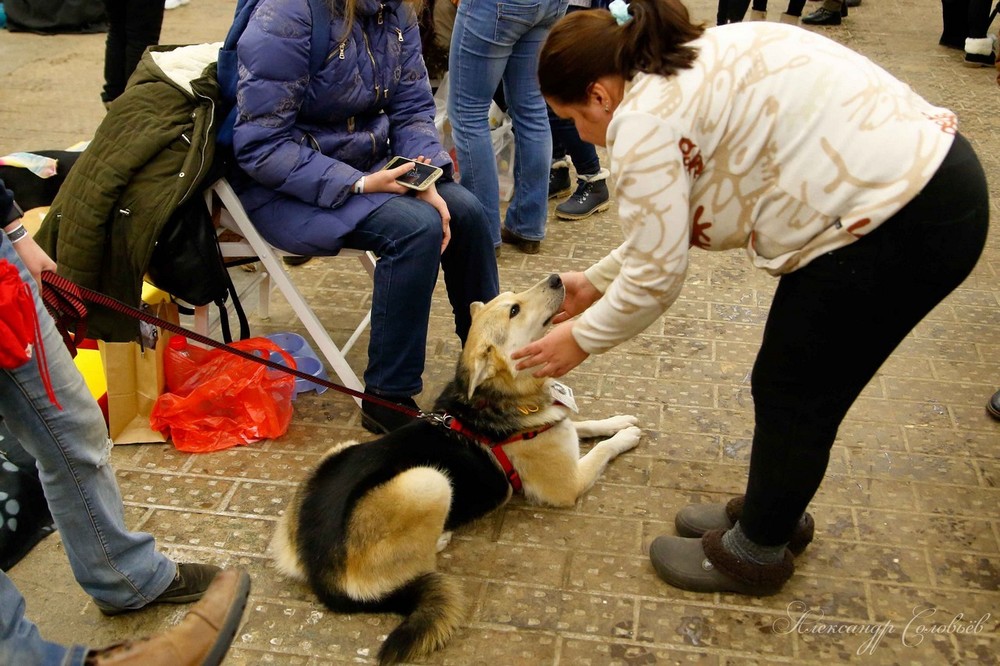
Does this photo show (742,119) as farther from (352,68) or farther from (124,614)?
(124,614)

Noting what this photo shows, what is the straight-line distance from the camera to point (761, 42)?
2012mm

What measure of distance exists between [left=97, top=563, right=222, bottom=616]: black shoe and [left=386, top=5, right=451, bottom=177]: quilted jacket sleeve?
1837 millimetres

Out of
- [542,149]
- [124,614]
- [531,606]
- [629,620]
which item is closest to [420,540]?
[531,606]

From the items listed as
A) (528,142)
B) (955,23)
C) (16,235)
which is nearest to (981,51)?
(955,23)

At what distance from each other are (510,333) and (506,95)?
2.04m

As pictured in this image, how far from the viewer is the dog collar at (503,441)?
10.1 feet

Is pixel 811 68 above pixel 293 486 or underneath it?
above

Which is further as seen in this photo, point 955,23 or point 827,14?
point 827,14

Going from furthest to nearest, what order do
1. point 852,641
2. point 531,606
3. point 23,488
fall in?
point 23,488 → point 531,606 → point 852,641

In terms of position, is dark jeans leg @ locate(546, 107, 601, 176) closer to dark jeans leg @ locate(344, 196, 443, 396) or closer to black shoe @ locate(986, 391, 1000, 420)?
dark jeans leg @ locate(344, 196, 443, 396)

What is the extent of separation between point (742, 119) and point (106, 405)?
2791 millimetres

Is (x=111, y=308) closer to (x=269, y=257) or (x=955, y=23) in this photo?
(x=269, y=257)

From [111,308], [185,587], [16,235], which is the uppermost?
[16,235]

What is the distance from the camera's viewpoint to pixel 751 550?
2.66m
